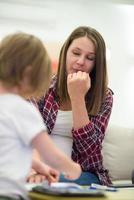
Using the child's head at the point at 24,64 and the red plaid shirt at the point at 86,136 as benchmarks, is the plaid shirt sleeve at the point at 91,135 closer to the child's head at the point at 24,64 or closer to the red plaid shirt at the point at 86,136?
the red plaid shirt at the point at 86,136

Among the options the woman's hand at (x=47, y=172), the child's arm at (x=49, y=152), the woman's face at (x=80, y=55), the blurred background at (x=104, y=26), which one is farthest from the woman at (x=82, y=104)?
the blurred background at (x=104, y=26)

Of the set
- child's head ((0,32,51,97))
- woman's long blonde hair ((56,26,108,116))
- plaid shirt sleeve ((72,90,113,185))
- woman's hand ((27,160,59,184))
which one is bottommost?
plaid shirt sleeve ((72,90,113,185))

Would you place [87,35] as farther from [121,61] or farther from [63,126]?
[121,61]

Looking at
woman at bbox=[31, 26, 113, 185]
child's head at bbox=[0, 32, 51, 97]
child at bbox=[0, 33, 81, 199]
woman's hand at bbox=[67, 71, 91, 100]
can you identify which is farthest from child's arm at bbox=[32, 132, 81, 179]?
woman's hand at bbox=[67, 71, 91, 100]

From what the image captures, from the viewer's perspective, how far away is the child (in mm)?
1164

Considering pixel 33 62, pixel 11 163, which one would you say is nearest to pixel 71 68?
pixel 33 62

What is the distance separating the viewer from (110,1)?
3.22 m

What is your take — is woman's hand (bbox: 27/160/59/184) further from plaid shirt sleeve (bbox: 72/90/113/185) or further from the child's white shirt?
plaid shirt sleeve (bbox: 72/90/113/185)

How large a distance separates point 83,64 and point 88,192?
1.09 m

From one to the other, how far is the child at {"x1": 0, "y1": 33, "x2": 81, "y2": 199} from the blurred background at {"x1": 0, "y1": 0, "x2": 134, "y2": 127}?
6.14ft

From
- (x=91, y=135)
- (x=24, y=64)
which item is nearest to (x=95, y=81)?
(x=91, y=135)

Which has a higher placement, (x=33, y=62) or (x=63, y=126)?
(x=33, y=62)

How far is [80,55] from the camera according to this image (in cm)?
218

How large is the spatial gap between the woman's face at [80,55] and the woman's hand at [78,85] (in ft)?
0.36
